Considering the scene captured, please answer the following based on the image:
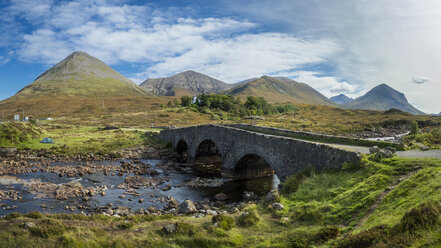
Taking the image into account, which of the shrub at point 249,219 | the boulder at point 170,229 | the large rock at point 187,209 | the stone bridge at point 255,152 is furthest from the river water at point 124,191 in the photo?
the shrub at point 249,219

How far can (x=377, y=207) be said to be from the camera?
29.0 feet

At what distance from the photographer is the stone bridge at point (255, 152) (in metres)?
14.7

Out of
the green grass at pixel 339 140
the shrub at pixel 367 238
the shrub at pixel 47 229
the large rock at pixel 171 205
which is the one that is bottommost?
the large rock at pixel 171 205

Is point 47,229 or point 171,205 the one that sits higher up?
point 47,229

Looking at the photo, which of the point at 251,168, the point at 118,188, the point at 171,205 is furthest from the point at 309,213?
the point at 118,188

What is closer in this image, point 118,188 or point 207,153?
point 118,188

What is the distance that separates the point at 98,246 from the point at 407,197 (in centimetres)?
964

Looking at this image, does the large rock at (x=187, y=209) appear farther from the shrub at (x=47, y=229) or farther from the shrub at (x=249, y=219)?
the shrub at (x=47, y=229)

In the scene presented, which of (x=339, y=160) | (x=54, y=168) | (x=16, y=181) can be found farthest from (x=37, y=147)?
(x=339, y=160)

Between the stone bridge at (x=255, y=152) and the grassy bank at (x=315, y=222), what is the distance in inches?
71.9

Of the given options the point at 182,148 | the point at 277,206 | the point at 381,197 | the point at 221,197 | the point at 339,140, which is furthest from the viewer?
the point at 182,148

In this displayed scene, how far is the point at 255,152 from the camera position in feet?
72.1

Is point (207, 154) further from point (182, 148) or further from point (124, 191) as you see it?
point (124, 191)

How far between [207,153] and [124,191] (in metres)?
15.7
